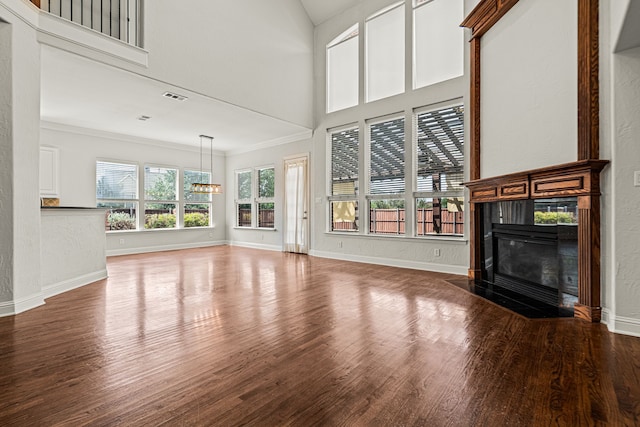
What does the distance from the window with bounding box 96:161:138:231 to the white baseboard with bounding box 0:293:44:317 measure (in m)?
4.48

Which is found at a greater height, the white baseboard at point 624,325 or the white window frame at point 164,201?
the white window frame at point 164,201

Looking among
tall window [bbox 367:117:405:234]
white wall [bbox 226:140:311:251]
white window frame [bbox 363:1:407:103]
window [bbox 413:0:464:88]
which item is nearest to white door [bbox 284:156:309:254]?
white wall [bbox 226:140:311:251]

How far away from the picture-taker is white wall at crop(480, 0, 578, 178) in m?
3.11

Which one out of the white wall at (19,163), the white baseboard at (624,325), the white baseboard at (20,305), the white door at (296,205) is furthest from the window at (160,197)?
the white baseboard at (624,325)

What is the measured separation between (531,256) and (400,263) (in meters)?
2.30

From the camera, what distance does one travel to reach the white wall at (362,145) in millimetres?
5125

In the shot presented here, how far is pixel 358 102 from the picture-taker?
651 centimetres

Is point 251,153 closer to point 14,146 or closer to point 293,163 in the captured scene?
point 293,163

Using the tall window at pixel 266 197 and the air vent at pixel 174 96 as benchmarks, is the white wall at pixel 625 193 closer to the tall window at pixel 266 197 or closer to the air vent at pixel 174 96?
the air vent at pixel 174 96

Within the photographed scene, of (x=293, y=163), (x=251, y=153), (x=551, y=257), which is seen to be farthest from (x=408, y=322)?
(x=251, y=153)

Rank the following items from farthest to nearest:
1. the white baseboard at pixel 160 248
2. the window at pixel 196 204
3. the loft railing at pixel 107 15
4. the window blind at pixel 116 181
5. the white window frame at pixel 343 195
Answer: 1. the window at pixel 196 204
2. the white baseboard at pixel 160 248
3. the window blind at pixel 116 181
4. the white window frame at pixel 343 195
5. the loft railing at pixel 107 15

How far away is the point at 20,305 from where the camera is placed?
3197 millimetres

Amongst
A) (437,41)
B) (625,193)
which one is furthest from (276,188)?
(625,193)

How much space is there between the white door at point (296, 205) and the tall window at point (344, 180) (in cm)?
80
